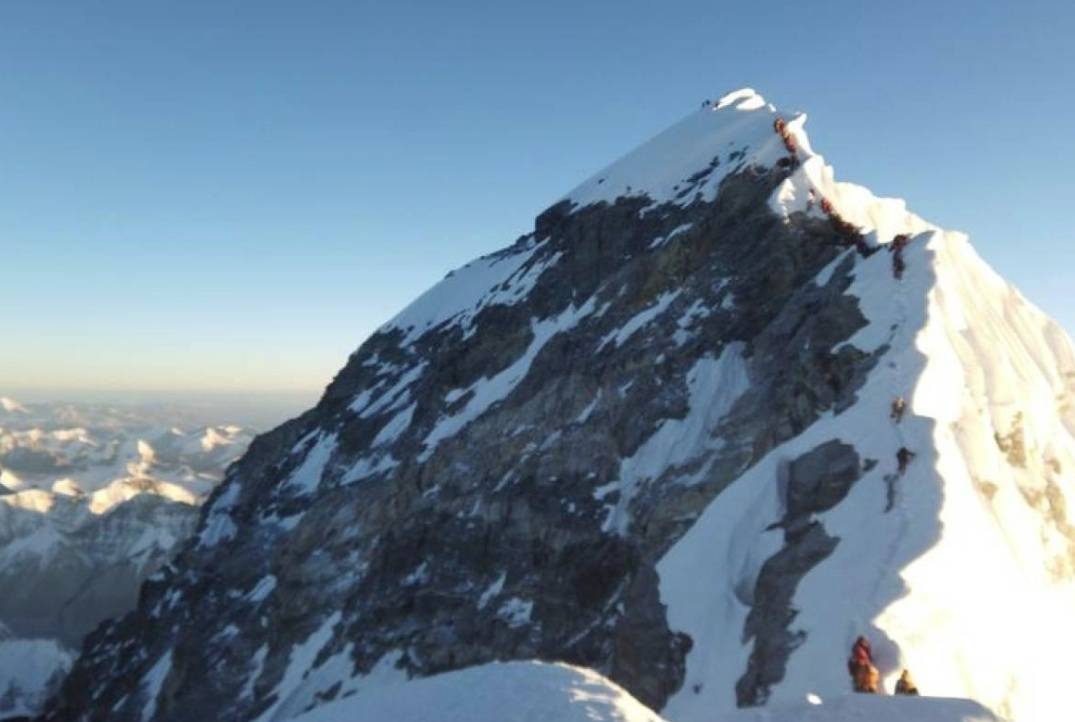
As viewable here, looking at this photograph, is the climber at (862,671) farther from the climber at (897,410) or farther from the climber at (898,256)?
the climber at (898,256)

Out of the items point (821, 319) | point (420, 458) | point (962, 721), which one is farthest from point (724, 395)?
point (962, 721)

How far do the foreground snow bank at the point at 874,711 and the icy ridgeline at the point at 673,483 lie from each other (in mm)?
214

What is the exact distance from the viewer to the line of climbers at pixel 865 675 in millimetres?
13086

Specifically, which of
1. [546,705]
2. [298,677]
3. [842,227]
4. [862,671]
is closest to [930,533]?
[862,671]

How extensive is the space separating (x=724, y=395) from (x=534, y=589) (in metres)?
12.7

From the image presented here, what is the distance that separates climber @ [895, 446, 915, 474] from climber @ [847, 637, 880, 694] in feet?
21.9

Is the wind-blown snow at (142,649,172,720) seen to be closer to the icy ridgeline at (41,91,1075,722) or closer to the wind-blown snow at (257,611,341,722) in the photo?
the icy ridgeline at (41,91,1075,722)

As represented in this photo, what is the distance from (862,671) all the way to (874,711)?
129 inches

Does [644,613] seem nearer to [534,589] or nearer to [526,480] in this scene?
[534,589]

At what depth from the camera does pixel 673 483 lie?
33562mm

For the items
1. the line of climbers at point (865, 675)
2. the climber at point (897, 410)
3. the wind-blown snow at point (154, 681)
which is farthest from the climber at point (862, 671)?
the wind-blown snow at point (154, 681)

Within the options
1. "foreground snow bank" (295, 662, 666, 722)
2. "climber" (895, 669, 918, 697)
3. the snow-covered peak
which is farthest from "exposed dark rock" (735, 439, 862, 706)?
the snow-covered peak

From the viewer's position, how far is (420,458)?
50969mm

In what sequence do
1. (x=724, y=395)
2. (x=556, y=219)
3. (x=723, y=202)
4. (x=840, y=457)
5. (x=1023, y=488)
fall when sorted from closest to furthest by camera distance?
(x=840, y=457) → (x=1023, y=488) → (x=724, y=395) → (x=723, y=202) → (x=556, y=219)
